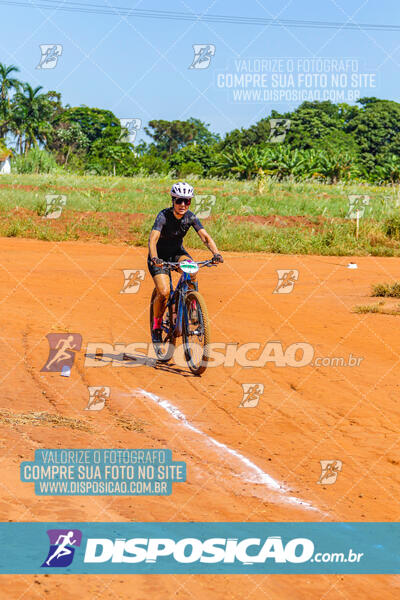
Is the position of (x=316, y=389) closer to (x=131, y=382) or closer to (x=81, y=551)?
(x=131, y=382)

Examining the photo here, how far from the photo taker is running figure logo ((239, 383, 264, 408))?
722 cm

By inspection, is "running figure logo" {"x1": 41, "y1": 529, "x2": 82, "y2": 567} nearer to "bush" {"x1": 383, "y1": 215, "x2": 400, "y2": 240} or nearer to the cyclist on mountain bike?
the cyclist on mountain bike

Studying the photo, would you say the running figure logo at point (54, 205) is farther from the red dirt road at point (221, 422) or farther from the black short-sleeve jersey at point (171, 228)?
the black short-sleeve jersey at point (171, 228)

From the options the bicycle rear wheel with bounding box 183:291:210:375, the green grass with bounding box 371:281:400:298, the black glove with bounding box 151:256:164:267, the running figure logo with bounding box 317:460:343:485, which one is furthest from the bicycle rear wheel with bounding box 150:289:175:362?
the green grass with bounding box 371:281:400:298

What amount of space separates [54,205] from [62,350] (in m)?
16.0

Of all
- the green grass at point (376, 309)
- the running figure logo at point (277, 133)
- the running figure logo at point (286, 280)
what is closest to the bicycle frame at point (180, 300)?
the green grass at point (376, 309)

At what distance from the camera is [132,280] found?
1540cm

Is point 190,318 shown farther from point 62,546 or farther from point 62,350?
point 62,546

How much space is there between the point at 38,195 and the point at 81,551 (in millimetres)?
23469

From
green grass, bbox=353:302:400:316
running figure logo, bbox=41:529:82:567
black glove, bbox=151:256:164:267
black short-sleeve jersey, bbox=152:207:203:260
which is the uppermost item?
black short-sleeve jersey, bbox=152:207:203:260

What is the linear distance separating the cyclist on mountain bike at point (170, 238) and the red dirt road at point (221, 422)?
0.94 m

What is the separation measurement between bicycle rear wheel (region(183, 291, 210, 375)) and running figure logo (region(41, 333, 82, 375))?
1380 millimetres

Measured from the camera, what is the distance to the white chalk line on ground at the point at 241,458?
16.3 ft

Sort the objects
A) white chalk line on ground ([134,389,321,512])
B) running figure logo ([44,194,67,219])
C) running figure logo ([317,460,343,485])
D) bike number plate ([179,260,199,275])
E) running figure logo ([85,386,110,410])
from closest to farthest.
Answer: white chalk line on ground ([134,389,321,512]) < running figure logo ([317,460,343,485]) < running figure logo ([85,386,110,410]) < bike number plate ([179,260,199,275]) < running figure logo ([44,194,67,219])
